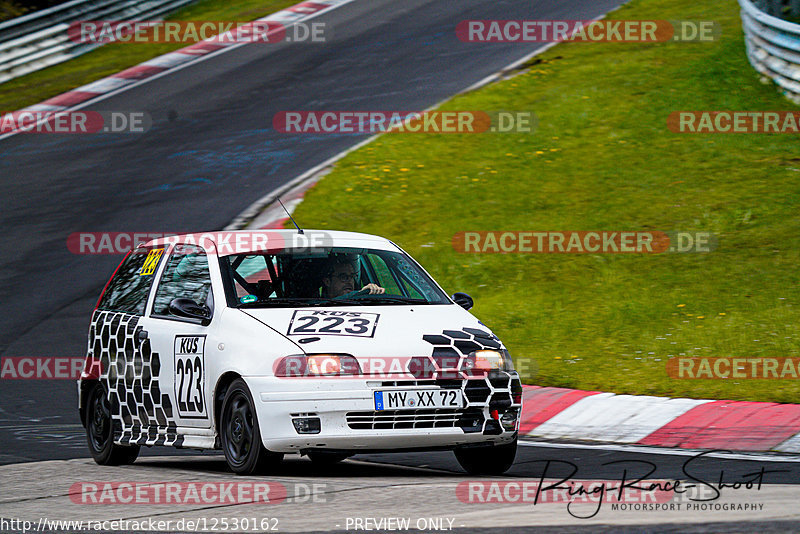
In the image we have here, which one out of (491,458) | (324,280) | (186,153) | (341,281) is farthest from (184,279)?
(186,153)

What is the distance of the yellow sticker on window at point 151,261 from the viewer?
9.38 m

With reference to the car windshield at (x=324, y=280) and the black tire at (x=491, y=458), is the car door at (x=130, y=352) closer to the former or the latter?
the car windshield at (x=324, y=280)

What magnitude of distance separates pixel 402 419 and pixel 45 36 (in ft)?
75.9

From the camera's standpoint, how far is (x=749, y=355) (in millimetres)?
10961

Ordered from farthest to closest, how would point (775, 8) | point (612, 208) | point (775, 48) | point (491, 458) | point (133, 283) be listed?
point (775, 8) → point (775, 48) → point (612, 208) → point (133, 283) → point (491, 458)

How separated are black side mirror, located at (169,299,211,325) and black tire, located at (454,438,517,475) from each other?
189cm

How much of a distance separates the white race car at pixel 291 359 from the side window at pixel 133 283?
0.06ft

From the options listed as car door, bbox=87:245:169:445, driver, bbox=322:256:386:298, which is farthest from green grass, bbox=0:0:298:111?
driver, bbox=322:256:386:298

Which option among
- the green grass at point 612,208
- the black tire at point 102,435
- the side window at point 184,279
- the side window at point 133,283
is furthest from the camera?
the green grass at point 612,208

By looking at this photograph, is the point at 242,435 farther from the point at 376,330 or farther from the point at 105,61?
the point at 105,61

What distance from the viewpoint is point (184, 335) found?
27.9ft

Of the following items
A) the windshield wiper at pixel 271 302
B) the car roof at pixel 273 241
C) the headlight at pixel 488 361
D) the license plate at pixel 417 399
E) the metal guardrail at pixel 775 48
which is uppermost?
the metal guardrail at pixel 775 48

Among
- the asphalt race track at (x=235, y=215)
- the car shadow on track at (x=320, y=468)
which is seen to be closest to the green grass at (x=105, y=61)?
the asphalt race track at (x=235, y=215)

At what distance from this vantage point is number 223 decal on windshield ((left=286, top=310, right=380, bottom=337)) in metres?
7.73
